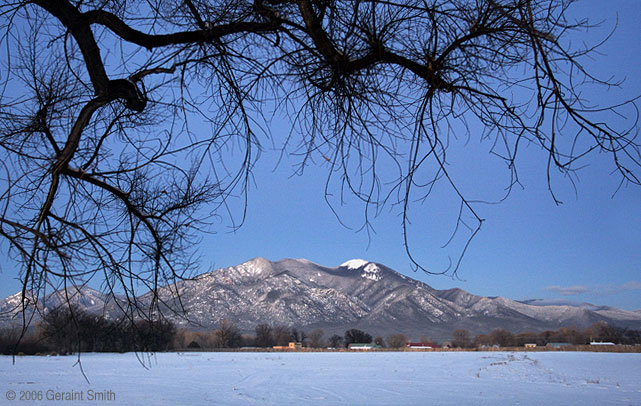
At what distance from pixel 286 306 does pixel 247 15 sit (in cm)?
19647

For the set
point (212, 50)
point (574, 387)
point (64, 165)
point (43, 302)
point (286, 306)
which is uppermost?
point (286, 306)

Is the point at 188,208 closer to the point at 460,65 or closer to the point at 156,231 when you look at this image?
the point at 156,231

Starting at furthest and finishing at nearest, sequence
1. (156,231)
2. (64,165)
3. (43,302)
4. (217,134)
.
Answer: (156,231) < (43,302) < (64,165) < (217,134)

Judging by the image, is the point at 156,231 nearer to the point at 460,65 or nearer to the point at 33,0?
the point at 33,0

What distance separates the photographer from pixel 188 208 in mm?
2234

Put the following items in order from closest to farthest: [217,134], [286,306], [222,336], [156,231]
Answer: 1. [217,134]
2. [156,231]
3. [222,336]
4. [286,306]

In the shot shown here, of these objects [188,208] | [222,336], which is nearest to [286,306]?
[222,336]

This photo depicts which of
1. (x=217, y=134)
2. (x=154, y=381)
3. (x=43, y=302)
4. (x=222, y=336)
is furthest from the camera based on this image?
(x=222, y=336)

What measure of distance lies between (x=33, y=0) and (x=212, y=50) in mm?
657

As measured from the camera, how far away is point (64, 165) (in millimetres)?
1874

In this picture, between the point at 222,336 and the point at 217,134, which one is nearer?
the point at 217,134

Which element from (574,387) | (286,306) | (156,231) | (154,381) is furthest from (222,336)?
(286,306)

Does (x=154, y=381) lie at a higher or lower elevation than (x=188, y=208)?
lower

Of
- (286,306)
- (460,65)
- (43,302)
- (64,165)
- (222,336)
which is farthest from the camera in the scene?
(286,306)
